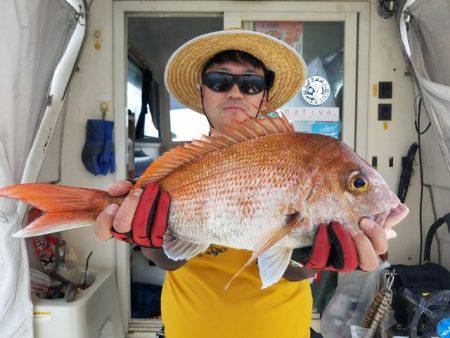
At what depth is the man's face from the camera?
1.34 meters

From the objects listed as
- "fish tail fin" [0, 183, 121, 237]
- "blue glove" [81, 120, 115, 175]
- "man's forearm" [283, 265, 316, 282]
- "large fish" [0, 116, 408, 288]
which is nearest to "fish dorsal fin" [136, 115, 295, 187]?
"large fish" [0, 116, 408, 288]

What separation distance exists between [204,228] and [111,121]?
6.86ft

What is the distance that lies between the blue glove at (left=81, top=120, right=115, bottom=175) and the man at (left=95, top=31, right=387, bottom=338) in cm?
135

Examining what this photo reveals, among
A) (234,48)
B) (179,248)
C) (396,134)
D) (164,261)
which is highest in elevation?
(234,48)

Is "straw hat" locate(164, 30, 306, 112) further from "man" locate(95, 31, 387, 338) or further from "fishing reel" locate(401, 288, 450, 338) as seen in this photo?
"fishing reel" locate(401, 288, 450, 338)

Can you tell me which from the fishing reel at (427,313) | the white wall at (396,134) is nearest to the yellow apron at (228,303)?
the fishing reel at (427,313)

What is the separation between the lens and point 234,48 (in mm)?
1431

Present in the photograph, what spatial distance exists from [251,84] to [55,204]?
83 cm

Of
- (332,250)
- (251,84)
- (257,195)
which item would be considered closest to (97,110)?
(251,84)

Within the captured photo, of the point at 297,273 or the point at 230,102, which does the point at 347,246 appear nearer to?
the point at 297,273

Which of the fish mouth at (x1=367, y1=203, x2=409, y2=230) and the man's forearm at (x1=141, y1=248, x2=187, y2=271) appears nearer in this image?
the fish mouth at (x1=367, y1=203, x2=409, y2=230)

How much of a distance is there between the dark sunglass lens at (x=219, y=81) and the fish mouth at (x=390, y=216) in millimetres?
728

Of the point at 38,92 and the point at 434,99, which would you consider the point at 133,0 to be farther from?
the point at 434,99

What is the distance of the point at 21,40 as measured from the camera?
188 centimetres
